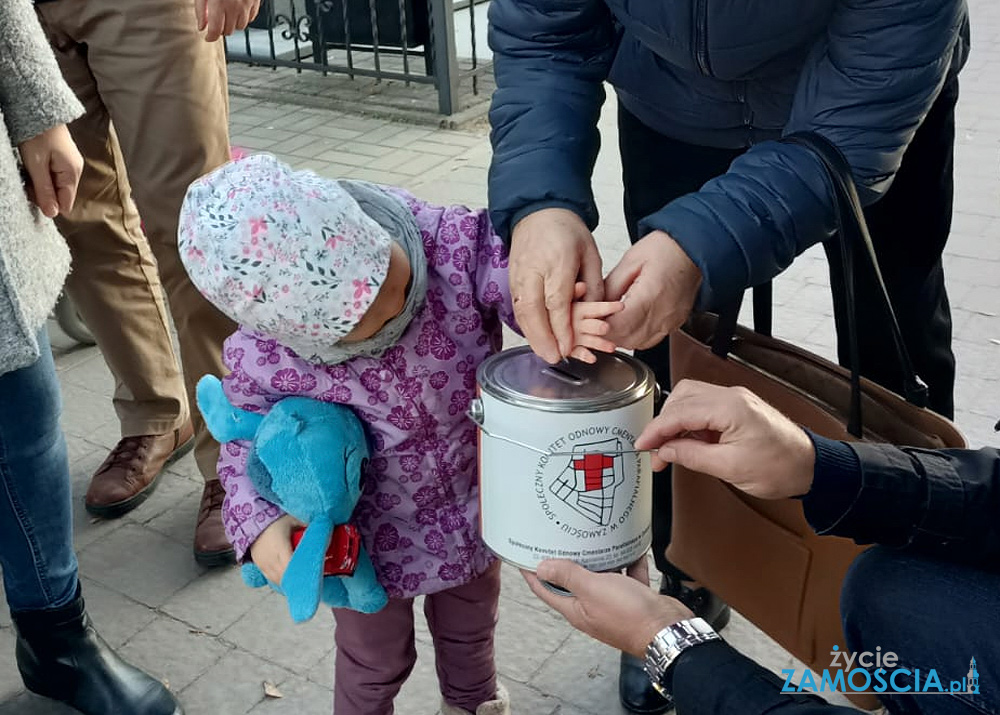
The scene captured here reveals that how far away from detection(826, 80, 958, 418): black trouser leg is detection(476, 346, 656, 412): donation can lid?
1.89ft

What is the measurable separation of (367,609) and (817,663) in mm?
702

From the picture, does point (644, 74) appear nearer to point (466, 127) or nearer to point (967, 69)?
point (466, 127)

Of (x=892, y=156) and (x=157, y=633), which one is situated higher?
(x=892, y=156)

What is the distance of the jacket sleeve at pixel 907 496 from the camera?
1411 millimetres

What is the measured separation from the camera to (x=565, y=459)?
1405 millimetres

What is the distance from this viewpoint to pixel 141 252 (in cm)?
296

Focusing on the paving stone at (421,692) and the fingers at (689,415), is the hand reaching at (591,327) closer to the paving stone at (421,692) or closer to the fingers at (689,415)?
the fingers at (689,415)

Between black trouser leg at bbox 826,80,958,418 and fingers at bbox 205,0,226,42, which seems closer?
black trouser leg at bbox 826,80,958,418

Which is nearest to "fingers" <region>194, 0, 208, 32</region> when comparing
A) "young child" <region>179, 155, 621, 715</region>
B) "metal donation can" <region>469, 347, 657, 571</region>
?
"young child" <region>179, 155, 621, 715</region>

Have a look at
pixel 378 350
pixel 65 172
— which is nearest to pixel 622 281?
pixel 378 350

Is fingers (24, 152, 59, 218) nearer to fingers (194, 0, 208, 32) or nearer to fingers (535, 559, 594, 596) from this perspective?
fingers (194, 0, 208, 32)

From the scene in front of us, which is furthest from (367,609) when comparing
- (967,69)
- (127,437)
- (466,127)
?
(967,69)

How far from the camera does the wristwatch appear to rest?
1.45 meters

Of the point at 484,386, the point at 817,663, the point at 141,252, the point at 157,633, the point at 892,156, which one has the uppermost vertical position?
the point at 892,156
